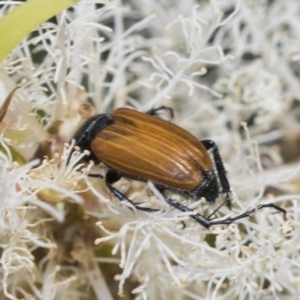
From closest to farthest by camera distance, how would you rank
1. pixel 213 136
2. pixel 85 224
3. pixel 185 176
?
pixel 185 176, pixel 85 224, pixel 213 136

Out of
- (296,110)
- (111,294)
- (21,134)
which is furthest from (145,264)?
(296,110)

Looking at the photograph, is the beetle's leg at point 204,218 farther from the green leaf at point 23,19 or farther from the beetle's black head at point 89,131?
the green leaf at point 23,19

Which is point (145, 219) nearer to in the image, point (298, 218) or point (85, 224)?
point (85, 224)

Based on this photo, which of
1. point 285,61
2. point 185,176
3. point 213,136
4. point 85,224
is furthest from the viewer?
point 285,61

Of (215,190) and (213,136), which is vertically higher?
(215,190)

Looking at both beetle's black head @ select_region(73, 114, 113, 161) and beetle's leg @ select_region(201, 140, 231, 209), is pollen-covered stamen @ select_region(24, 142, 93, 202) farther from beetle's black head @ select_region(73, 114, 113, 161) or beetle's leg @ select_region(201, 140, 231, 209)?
beetle's leg @ select_region(201, 140, 231, 209)

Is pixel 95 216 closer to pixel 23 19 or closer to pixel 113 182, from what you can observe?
pixel 113 182

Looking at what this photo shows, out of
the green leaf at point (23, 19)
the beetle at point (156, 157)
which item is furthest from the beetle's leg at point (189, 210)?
the green leaf at point (23, 19)

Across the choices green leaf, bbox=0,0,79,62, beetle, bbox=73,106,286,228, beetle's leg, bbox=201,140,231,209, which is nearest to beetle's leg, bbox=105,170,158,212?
beetle, bbox=73,106,286,228
